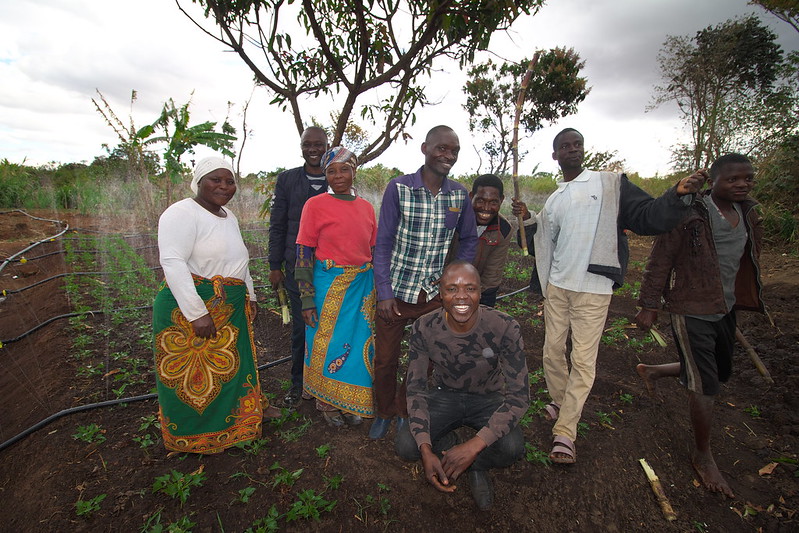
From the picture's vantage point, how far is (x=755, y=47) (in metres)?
11.3

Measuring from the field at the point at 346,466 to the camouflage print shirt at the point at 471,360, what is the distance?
0.57 meters

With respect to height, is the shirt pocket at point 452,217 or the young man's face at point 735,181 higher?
the young man's face at point 735,181

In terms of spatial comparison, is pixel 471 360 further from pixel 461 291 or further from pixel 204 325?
pixel 204 325

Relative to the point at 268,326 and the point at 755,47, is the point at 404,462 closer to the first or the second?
the point at 268,326

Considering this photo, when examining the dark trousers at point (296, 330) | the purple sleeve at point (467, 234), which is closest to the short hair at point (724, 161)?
the purple sleeve at point (467, 234)

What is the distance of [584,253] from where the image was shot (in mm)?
2619

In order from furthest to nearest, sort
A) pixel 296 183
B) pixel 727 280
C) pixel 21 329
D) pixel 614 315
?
pixel 614 315 < pixel 21 329 < pixel 296 183 < pixel 727 280

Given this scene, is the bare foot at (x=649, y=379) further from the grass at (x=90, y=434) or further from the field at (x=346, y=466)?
the grass at (x=90, y=434)

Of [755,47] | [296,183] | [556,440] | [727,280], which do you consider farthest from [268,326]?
[755,47]

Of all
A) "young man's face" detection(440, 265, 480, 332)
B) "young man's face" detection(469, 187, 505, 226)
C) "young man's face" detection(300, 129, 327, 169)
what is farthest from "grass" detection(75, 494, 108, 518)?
"young man's face" detection(469, 187, 505, 226)

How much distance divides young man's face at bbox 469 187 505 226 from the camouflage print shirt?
3.32 ft

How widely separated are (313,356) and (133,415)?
1.45 m

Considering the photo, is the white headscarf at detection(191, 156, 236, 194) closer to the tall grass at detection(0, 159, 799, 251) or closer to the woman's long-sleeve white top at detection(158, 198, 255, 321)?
the woman's long-sleeve white top at detection(158, 198, 255, 321)

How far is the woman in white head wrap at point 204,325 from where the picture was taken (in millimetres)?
2270
